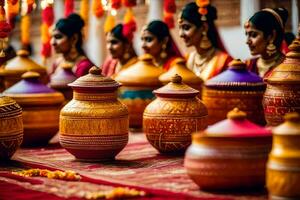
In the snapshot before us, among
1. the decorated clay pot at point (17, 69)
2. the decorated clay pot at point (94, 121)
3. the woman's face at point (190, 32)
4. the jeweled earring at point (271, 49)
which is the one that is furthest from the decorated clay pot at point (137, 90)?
the decorated clay pot at point (94, 121)

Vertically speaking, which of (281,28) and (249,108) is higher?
(281,28)

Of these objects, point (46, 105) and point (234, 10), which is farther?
point (234, 10)

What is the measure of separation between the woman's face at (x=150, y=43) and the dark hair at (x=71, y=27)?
67cm

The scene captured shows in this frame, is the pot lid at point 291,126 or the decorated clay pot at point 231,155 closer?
the pot lid at point 291,126

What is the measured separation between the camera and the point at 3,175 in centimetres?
402

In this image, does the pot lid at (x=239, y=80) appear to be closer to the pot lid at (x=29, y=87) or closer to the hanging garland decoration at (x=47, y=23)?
the pot lid at (x=29, y=87)

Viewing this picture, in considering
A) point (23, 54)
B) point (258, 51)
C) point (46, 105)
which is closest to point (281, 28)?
point (258, 51)

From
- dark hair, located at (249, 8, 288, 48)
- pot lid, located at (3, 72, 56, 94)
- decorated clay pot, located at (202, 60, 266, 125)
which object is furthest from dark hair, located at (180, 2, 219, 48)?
pot lid, located at (3, 72, 56, 94)

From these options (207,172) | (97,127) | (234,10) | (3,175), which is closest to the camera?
(207,172)

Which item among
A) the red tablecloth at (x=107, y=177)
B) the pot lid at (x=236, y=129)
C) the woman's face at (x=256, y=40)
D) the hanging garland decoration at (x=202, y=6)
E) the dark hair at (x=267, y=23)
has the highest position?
the hanging garland decoration at (x=202, y=6)

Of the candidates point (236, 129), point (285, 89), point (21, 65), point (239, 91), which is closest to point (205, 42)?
point (21, 65)

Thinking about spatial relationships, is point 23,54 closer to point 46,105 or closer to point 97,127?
point 46,105

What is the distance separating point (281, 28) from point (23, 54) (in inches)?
86.8

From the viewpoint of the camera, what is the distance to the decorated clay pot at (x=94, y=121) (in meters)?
4.29
